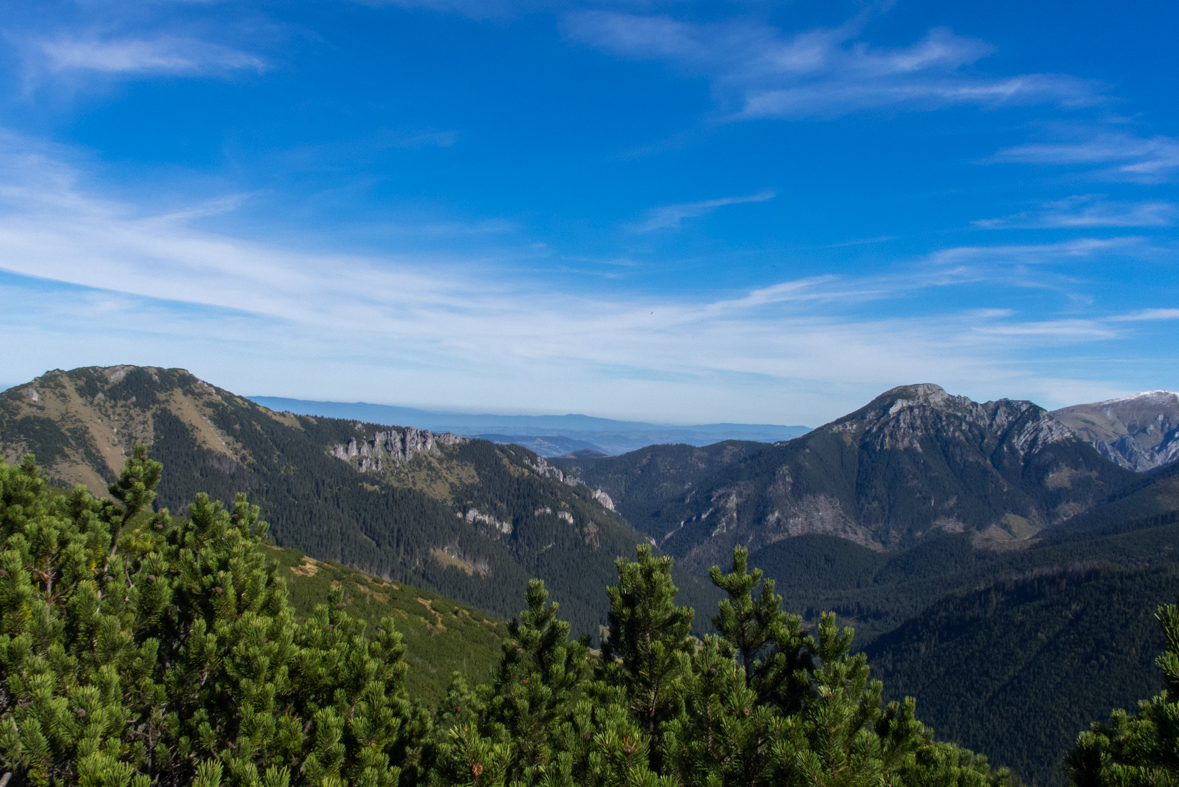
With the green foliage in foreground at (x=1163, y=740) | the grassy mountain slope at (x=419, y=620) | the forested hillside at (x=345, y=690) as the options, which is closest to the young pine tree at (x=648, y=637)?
the forested hillside at (x=345, y=690)

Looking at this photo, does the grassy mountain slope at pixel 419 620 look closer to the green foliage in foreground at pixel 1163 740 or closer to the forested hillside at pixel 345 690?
the forested hillside at pixel 345 690

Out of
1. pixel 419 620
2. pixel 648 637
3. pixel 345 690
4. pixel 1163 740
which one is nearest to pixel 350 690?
pixel 345 690

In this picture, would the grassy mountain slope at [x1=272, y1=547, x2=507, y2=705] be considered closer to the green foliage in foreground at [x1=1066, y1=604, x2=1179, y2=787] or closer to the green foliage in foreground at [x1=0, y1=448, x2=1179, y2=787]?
the green foliage in foreground at [x1=0, y1=448, x2=1179, y2=787]

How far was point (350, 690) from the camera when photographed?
12883 millimetres

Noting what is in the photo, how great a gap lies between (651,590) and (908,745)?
273 inches

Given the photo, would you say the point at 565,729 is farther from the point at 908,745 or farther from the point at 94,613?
the point at 94,613

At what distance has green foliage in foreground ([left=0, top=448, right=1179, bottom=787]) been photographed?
324 inches

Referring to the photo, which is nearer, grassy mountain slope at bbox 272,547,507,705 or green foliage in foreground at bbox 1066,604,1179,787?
green foliage in foreground at bbox 1066,604,1179,787

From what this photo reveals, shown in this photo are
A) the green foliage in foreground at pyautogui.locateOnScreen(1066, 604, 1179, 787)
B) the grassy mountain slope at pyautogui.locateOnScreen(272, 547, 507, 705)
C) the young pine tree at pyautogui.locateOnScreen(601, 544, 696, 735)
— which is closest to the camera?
the green foliage in foreground at pyautogui.locateOnScreen(1066, 604, 1179, 787)

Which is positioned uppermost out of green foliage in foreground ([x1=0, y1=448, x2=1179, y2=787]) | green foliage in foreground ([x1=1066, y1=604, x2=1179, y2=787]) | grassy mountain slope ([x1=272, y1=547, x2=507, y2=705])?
green foliage in foreground ([x1=1066, y1=604, x2=1179, y2=787])

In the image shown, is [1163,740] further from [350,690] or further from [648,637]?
[350,690]

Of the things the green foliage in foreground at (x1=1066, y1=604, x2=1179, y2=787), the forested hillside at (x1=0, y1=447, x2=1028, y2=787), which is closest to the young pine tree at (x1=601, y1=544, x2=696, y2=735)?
the forested hillside at (x1=0, y1=447, x2=1028, y2=787)

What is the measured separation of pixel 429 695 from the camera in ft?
175

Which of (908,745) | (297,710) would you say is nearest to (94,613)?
(297,710)
